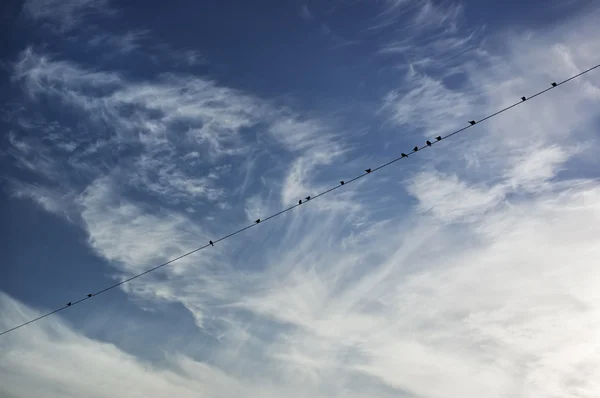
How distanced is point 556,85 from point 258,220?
62.5ft

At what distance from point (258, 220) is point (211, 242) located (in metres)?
4.03

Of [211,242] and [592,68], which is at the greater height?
[211,242]

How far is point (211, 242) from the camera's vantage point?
99.0 ft

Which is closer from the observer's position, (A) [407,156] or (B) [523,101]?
(B) [523,101]

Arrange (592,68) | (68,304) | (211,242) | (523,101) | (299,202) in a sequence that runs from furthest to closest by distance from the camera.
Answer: (68,304) → (211,242) → (299,202) → (523,101) → (592,68)

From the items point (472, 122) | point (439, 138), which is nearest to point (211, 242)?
point (439, 138)

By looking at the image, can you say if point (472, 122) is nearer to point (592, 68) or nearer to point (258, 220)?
point (592, 68)

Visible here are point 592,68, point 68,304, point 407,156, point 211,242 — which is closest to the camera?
point 592,68

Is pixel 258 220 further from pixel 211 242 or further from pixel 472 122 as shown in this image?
pixel 472 122

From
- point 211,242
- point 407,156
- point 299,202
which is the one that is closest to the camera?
point 407,156

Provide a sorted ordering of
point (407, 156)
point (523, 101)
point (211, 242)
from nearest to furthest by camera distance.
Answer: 1. point (523, 101)
2. point (407, 156)
3. point (211, 242)

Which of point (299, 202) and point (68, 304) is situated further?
point (68, 304)

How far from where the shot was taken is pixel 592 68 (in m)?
21.0

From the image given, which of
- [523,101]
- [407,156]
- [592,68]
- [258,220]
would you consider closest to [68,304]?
[258,220]
